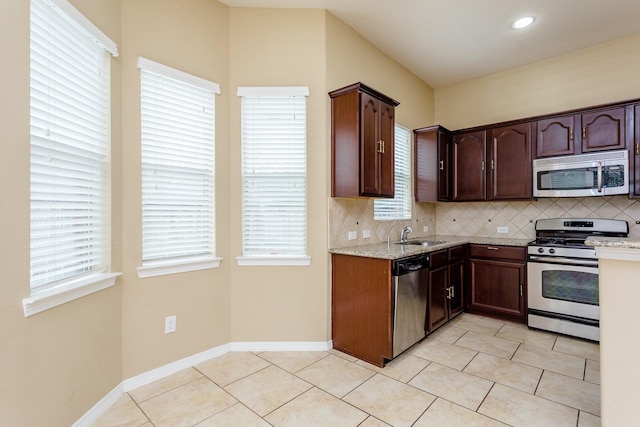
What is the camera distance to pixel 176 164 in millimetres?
2412

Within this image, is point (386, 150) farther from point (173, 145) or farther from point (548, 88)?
point (548, 88)

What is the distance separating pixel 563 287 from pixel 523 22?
273 cm

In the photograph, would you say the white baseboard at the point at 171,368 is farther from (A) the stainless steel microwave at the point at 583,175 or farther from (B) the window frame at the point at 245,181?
(A) the stainless steel microwave at the point at 583,175

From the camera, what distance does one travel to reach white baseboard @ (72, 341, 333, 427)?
74.0 inches

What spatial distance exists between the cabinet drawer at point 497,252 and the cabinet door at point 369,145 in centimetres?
173

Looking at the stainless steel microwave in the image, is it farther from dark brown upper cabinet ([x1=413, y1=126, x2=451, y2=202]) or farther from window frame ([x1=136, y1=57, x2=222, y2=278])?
window frame ([x1=136, y1=57, x2=222, y2=278])

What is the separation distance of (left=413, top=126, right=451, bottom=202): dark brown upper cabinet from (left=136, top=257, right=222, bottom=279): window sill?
9.12 feet

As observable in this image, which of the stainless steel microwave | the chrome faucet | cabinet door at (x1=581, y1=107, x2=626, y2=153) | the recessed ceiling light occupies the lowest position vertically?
the chrome faucet

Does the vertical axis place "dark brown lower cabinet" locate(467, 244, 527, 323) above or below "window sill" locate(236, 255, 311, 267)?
below

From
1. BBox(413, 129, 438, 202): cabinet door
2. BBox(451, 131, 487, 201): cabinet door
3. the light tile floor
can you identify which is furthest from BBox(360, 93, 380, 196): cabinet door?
BBox(451, 131, 487, 201): cabinet door

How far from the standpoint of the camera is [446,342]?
115 inches

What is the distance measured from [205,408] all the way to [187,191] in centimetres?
160

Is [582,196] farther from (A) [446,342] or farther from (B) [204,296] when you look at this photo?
(B) [204,296]

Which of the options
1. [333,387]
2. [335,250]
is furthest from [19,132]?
[333,387]
